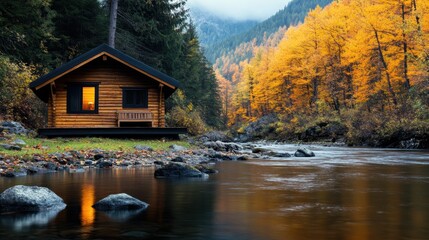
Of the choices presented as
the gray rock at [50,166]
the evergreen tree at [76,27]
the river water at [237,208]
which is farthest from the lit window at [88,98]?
the river water at [237,208]

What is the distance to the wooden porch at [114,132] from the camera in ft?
82.7

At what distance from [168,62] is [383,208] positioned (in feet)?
122

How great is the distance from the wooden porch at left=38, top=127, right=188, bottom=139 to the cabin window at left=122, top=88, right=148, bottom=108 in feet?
7.81

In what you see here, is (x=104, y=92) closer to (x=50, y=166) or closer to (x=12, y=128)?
(x=12, y=128)

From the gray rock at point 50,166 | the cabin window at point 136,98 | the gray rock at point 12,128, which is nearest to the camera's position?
the gray rock at point 50,166

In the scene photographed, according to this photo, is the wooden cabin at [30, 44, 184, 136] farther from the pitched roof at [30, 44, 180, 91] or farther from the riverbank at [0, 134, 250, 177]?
the riverbank at [0, 134, 250, 177]

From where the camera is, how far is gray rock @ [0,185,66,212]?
8.04 metres

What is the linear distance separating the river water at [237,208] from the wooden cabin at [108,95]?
13952 millimetres

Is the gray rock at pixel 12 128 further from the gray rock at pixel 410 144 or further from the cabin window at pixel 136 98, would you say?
the gray rock at pixel 410 144

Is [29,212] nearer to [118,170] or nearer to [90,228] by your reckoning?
[90,228]

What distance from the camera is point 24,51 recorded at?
32.5 meters

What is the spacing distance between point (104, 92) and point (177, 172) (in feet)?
52.6

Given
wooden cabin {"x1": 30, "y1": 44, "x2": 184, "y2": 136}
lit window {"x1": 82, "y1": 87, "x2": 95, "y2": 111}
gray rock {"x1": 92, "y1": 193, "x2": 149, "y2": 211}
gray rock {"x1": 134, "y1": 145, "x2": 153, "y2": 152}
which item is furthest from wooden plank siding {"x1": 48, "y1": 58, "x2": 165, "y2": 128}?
gray rock {"x1": 92, "y1": 193, "x2": 149, "y2": 211}

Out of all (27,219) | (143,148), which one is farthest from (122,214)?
(143,148)
